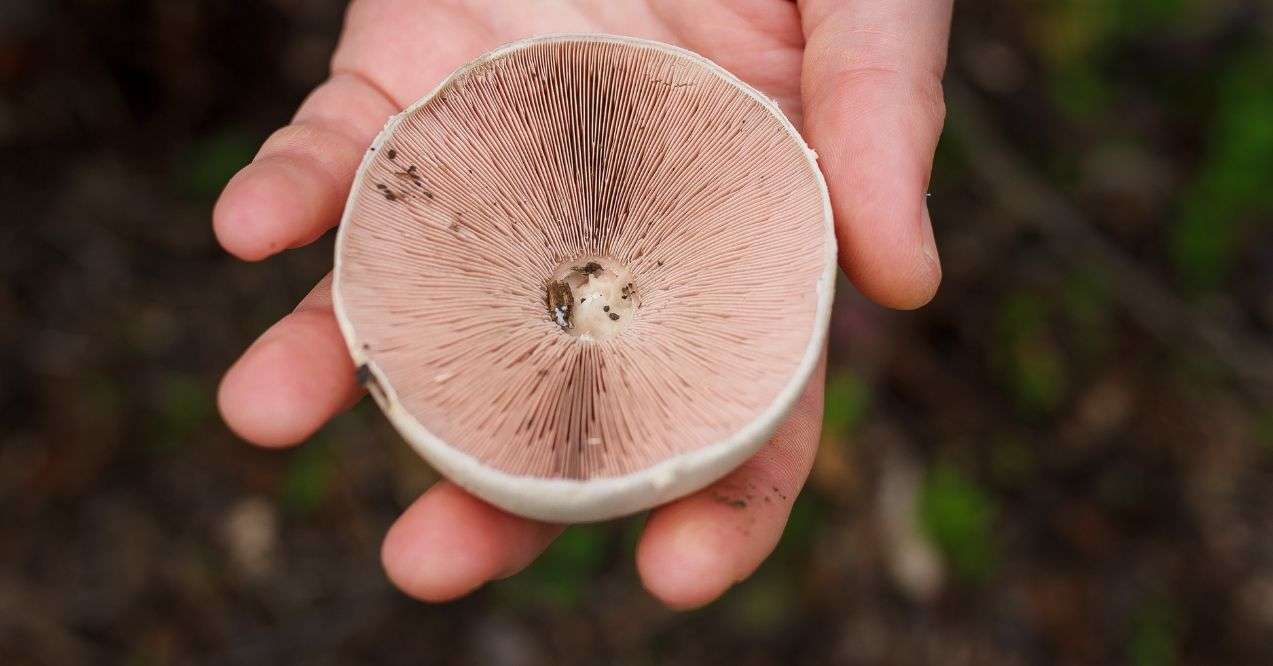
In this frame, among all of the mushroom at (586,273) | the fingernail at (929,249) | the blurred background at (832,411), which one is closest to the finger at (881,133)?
the fingernail at (929,249)

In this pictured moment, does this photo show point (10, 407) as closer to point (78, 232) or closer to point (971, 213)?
point (78, 232)

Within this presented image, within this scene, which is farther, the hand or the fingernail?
the fingernail

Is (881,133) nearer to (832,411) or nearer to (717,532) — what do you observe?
(717,532)

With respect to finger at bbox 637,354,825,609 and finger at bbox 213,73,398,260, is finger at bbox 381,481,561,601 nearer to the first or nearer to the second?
finger at bbox 637,354,825,609

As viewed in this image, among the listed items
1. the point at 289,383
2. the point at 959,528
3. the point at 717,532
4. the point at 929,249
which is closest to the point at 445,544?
the point at 289,383

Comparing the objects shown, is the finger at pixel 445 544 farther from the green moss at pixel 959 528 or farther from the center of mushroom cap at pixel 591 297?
the green moss at pixel 959 528

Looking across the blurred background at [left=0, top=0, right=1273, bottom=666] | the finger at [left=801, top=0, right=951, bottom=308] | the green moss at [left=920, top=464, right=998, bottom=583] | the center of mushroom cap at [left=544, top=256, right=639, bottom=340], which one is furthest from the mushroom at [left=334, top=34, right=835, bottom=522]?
the green moss at [left=920, top=464, right=998, bottom=583]

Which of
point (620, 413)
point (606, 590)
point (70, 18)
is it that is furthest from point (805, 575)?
point (70, 18)
